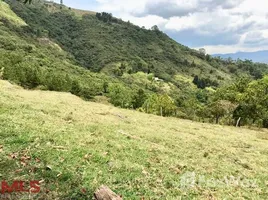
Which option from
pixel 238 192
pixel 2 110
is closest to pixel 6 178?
pixel 238 192

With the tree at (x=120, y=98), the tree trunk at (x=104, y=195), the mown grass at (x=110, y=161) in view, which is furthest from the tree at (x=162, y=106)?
the tree trunk at (x=104, y=195)

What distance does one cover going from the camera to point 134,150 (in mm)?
21328

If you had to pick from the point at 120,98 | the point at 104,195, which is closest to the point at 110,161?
the point at 104,195

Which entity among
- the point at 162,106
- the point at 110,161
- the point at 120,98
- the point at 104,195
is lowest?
the point at 120,98

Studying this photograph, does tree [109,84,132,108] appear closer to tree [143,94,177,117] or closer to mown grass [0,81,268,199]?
tree [143,94,177,117]

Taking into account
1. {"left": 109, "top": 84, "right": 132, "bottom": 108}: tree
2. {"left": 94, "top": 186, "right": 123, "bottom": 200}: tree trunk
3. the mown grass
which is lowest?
{"left": 109, "top": 84, "right": 132, "bottom": 108}: tree

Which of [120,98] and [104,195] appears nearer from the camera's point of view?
[104,195]

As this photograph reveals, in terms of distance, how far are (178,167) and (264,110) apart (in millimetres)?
56503

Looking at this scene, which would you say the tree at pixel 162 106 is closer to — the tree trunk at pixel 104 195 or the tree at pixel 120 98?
the tree at pixel 120 98

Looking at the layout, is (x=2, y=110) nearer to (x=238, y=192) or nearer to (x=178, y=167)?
(x=178, y=167)

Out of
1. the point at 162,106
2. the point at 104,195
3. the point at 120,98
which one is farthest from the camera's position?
the point at 120,98

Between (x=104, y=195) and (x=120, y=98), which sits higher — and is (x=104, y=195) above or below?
above

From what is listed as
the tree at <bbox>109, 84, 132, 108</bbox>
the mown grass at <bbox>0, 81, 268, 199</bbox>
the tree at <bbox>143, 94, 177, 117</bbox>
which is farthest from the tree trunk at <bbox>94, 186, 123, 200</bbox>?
the tree at <bbox>109, 84, 132, 108</bbox>

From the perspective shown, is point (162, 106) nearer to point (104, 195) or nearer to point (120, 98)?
point (120, 98)
